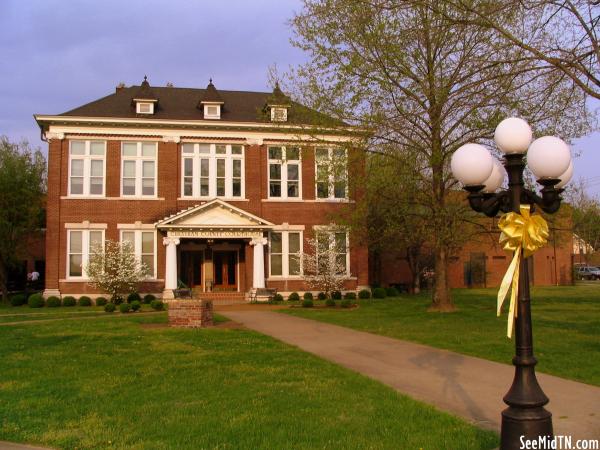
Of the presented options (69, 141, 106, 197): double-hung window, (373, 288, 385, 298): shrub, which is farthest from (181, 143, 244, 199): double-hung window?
(373, 288, 385, 298): shrub

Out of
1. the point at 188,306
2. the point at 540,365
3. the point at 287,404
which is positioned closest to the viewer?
the point at 287,404

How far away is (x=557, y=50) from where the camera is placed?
12.8 m

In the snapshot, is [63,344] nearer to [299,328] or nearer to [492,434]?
[299,328]

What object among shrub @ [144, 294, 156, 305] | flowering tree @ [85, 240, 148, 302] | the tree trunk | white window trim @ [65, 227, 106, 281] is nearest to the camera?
the tree trunk

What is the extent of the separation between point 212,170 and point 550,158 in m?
28.6

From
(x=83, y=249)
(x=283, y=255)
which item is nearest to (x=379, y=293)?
(x=283, y=255)

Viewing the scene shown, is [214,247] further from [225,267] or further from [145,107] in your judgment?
[145,107]

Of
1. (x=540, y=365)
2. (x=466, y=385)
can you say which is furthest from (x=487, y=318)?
(x=466, y=385)

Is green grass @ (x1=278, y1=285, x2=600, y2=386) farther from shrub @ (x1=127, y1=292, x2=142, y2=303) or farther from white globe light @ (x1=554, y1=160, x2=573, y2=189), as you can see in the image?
shrub @ (x1=127, y1=292, x2=142, y2=303)

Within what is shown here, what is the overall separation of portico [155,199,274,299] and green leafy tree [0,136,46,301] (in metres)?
8.96

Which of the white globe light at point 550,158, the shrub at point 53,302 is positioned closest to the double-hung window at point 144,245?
the shrub at point 53,302

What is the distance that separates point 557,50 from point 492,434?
918 centimetres

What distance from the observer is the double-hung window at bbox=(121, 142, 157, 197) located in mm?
32469

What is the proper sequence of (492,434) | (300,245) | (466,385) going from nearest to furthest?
(492,434) < (466,385) < (300,245)
